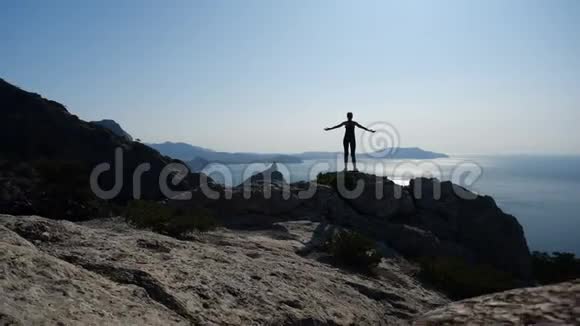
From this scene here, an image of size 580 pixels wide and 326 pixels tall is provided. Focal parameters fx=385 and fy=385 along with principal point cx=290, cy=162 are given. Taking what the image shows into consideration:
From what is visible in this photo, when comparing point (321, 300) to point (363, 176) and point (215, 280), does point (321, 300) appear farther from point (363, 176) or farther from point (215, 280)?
point (363, 176)

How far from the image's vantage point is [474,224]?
687 inches

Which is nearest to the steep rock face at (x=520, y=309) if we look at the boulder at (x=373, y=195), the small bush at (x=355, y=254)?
the small bush at (x=355, y=254)

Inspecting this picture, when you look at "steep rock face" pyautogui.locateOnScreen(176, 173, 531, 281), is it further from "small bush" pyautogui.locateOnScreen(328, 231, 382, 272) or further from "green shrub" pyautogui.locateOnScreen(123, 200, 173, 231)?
"small bush" pyautogui.locateOnScreen(328, 231, 382, 272)

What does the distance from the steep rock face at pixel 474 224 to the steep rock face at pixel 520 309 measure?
1362 centimetres

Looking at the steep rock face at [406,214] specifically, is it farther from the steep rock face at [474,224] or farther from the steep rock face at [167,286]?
the steep rock face at [167,286]

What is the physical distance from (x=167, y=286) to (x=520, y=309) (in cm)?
329

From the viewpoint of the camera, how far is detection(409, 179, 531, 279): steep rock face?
1686 cm

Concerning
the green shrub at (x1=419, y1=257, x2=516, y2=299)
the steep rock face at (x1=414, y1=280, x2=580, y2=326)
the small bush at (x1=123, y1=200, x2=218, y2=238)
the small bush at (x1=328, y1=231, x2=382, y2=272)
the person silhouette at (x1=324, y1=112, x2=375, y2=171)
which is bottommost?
the green shrub at (x1=419, y1=257, x2=516, y2=299)

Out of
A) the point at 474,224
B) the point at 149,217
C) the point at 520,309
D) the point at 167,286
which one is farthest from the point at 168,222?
the point at 474,224

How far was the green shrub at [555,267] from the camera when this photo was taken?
56.1 feet

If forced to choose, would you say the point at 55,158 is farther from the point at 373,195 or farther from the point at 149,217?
the point at 373,195

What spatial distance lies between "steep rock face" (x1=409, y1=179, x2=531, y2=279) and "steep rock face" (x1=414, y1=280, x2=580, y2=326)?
13.6m

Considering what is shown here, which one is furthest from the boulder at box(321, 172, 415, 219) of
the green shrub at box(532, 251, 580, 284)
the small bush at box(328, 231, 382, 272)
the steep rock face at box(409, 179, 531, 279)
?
the green shrub at box(532, 251, 580, 284)

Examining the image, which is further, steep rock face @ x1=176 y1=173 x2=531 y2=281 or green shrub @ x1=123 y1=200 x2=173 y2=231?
steep rock face @ x1=176 y1=173 x2=531 y2=281
